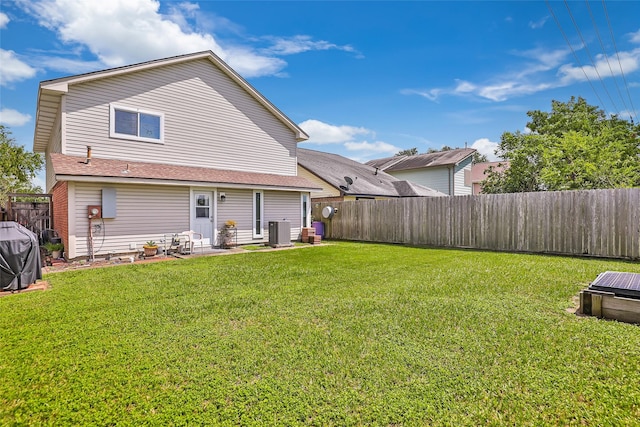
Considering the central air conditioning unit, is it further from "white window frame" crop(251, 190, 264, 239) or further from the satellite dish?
the satellite dish

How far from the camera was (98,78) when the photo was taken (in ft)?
31.1

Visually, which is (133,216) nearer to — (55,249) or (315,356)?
(55,249)

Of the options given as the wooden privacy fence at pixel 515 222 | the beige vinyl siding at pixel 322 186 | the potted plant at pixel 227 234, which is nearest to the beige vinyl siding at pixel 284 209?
the potted plant at pixel 227 234

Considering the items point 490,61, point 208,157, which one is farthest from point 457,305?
point 490,61

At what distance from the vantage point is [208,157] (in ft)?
39.4

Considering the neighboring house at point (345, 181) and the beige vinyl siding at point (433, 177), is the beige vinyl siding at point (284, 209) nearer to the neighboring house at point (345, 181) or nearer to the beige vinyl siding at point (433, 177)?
the neighboring house at point (345, 181)

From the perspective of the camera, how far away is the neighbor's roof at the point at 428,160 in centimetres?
2482

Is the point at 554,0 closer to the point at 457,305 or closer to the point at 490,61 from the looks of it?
the point at 490,61

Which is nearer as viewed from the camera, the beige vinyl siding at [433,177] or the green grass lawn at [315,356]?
the green grass lawn at [315,356]

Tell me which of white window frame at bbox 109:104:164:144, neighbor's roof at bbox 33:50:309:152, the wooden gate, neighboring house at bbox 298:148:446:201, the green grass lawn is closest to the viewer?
the green grass lawn

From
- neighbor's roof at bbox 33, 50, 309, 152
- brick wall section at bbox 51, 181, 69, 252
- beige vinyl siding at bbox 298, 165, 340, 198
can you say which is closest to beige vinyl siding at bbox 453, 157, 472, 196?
beige vinyl siding at bbox 298, 165, 340, 198

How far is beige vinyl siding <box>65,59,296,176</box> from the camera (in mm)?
9484

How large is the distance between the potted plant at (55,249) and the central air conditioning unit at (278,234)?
254 inches

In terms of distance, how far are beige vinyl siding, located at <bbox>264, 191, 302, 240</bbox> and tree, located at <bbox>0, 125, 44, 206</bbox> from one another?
812 inches
